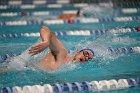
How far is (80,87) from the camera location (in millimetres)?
3742

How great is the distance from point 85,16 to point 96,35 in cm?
189

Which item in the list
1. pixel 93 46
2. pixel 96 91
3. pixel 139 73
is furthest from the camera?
pixel 93 46

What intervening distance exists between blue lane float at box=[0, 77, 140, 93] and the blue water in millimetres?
86

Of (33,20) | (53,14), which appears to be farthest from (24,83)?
(53,14)

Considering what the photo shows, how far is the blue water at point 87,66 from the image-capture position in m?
4.17

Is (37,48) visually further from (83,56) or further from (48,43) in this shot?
(83,56)

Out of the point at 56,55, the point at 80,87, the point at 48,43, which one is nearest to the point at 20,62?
the point at 56,55

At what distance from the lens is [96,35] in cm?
646

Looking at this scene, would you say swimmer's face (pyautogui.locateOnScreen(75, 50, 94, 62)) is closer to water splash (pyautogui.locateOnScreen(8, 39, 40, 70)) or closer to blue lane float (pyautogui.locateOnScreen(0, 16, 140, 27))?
water splash (pyautogui.locateOnScreen(8, 39, 40, 70))

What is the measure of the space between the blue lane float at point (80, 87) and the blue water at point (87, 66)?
9 cm

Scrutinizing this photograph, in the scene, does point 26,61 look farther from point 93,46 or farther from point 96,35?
Result: point 96,35

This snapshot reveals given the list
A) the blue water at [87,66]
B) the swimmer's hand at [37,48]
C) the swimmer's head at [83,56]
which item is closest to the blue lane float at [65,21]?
the blue water at [87,66]

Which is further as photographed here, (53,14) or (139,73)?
(53,14)

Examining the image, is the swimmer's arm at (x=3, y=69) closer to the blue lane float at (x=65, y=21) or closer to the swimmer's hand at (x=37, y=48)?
the swimmer's hand at (x=37, y=48)
